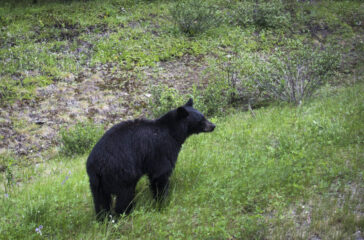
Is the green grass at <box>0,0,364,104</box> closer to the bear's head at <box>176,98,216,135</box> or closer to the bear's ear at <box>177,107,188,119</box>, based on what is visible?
the bear's head at <box>176,98,216,135</box>

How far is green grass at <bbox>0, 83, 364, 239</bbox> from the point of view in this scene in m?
3.49

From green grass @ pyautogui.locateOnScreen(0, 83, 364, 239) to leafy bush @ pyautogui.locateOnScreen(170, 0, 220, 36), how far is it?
7.80 metres

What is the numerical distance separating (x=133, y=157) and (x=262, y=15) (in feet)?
39.0

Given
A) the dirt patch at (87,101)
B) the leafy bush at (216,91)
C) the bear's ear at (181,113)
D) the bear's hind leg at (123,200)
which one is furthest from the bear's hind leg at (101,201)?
the leafy bush at (216,91)

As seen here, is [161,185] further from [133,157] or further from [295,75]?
[295,75]

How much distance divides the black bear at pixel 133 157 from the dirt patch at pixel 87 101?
457 centimetres

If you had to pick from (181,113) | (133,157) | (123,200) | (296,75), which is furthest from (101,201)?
(296,75)

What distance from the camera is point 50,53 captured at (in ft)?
36.5

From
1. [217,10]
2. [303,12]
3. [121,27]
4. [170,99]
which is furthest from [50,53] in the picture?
[303,12]

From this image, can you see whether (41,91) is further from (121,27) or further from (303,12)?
(303,12)

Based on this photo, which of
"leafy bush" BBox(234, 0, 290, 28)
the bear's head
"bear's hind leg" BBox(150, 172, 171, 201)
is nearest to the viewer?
"bear's hind leg" BBox(150, 172, 171, 201)

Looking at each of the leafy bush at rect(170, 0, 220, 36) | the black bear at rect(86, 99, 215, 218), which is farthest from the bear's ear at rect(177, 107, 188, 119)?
the leafy bush at rect(170, 0, 220, 36)

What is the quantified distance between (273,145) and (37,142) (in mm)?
5820

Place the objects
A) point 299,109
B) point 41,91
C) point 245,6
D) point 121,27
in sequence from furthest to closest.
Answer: point 245,6 < point 121,27 < point 41,91 < point 299,109
